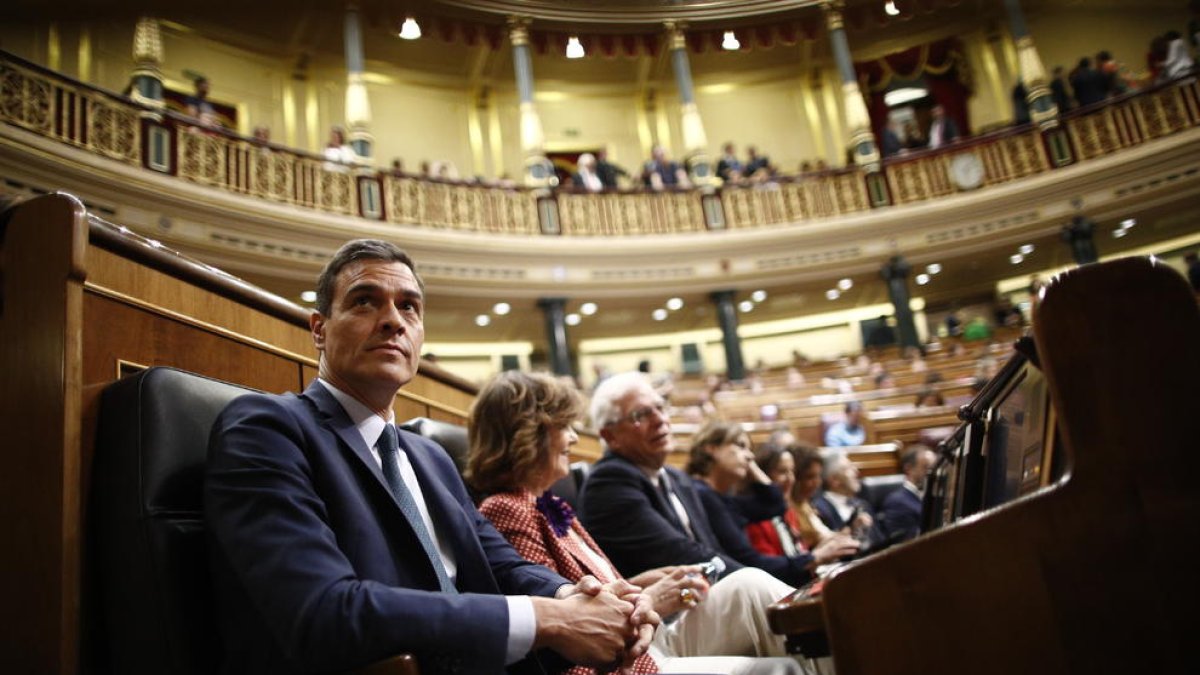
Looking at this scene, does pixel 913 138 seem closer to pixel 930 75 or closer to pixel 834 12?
pixel 930 75

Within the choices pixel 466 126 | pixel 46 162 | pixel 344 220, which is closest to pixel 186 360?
pixel 46 162

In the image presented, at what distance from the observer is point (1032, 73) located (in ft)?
28.1

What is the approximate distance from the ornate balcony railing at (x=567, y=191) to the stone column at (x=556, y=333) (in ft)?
2.56

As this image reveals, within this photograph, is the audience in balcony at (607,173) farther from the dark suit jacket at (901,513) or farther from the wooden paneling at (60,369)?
the wooden paneling at (60,369)

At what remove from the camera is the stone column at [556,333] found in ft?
26.1

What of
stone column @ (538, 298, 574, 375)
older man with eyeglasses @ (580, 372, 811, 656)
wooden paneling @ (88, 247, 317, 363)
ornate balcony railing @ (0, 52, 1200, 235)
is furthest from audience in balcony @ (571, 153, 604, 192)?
wooden paneling @ (88, 247, 317, 363)

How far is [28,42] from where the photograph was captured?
197 inches

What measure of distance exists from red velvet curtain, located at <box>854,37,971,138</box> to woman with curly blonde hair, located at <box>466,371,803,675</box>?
834 centimetres

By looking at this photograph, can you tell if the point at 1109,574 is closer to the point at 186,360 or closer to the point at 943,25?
the point at 186,360

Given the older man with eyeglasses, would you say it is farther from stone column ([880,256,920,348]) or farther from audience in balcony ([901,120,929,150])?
audience in balcony ([901,120,929,150])

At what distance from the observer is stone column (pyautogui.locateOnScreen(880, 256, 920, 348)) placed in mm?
8328

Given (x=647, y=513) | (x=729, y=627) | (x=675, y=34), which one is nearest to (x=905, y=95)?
(x=675, y=34)

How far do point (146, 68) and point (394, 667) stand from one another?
6554 mm

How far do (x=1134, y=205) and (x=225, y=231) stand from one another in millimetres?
9069
